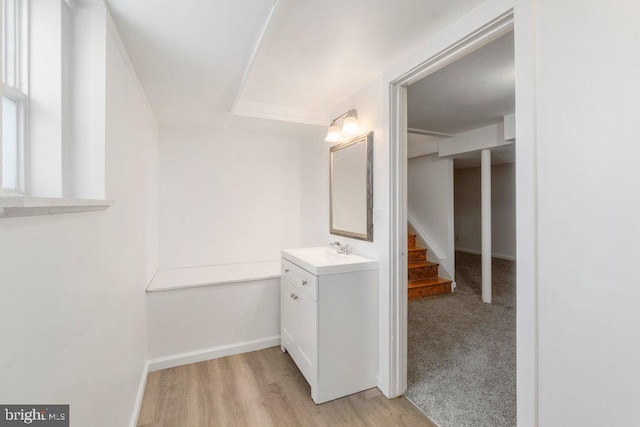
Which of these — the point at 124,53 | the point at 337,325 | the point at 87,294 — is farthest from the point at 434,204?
the point at 87,294

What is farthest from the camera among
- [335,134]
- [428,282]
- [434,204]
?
[434,204]

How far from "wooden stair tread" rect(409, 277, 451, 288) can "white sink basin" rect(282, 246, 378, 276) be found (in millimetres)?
2106

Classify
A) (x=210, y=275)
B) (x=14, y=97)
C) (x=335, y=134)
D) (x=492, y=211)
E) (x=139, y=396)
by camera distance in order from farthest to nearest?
(x=492, y=211) → (x=210, y=275) → (x=335, y=134) → (x=139, y=396) → (x=14, y=97)

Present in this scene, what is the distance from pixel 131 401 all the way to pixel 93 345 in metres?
0.83

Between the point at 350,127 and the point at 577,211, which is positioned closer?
the point at 577,211

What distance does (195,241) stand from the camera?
304cm

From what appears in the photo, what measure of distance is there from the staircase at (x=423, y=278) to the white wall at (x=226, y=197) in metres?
1.81

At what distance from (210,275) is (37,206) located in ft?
7.09

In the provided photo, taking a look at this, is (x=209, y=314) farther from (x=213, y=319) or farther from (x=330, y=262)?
(x=330, y=262)

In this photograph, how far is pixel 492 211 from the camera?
632 centimetres

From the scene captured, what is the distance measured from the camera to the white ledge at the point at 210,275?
235 cm

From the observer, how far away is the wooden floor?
1.68 meters

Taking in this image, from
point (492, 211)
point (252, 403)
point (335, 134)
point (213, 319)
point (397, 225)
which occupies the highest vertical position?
point (335, 134)

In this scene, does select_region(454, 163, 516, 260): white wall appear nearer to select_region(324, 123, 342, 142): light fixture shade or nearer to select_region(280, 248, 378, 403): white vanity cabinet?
select_region(324, 123, 342, 142): light fixture shade
